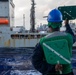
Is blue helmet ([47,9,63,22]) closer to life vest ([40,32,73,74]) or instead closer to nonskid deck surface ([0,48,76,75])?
life vest ([40,32,73,74])

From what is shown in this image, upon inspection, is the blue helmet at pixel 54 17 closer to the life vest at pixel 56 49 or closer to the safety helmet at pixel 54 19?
the safety helmet at pixel 54 19

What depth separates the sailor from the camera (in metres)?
2.92

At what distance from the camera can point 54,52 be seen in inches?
115

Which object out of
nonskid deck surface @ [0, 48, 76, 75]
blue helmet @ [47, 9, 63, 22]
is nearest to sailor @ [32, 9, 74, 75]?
blue helmet @ [47, 9, 63, 22]

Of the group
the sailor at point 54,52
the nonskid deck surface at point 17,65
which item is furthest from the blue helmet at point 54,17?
the nonskid deck surface at point 17,65

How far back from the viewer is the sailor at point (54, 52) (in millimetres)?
2918

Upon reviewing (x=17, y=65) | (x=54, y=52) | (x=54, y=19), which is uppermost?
(x=54, y=19)

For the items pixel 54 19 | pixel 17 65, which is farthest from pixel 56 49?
pixel 17 65

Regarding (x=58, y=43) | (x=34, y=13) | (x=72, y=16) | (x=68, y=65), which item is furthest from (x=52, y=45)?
(x=34, y=13)

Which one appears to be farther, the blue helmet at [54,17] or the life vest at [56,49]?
the blue helmet at [54,17]

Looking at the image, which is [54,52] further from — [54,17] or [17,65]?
[17,65]

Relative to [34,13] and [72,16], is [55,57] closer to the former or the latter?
[72,16]

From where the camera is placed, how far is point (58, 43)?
2.91 m

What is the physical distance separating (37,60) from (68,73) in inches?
14.7
